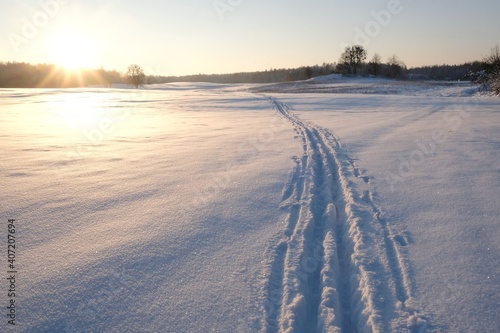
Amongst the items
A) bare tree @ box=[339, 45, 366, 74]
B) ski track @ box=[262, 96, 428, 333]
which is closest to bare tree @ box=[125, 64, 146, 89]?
bare tree @ box=[339, 45, 366, 74]

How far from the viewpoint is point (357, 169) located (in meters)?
6.11

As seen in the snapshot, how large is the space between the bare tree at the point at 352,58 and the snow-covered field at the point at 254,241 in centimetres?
6765

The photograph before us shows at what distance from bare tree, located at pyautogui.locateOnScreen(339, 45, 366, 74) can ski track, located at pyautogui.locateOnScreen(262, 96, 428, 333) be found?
→ 7061cm

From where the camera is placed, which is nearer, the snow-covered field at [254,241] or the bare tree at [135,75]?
the snow-covered field at [254,241]

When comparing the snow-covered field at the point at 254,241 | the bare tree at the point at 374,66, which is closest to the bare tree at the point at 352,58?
the bare tree at the point at 374,66

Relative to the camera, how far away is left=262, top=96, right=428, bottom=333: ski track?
2.53m

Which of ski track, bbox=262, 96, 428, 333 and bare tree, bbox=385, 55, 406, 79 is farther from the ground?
bare tree, bbox=385, 55, 406, 79

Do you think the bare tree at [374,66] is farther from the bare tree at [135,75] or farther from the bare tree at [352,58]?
the bare tree at [135,75]

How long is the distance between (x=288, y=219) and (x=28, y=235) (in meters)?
2.84

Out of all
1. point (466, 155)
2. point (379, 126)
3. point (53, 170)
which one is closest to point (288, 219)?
point (53, 170)

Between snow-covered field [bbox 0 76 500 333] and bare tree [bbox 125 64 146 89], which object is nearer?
snow-covered field [bbox 0 76 500 333]

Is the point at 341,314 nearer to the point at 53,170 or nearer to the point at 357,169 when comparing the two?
the point at 357,169

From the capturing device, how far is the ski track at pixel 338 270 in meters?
2.53

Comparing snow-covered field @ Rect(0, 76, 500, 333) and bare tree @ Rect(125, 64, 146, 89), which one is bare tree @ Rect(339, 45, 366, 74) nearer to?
bare tree @ Rect(125, 64, 146, 89)
